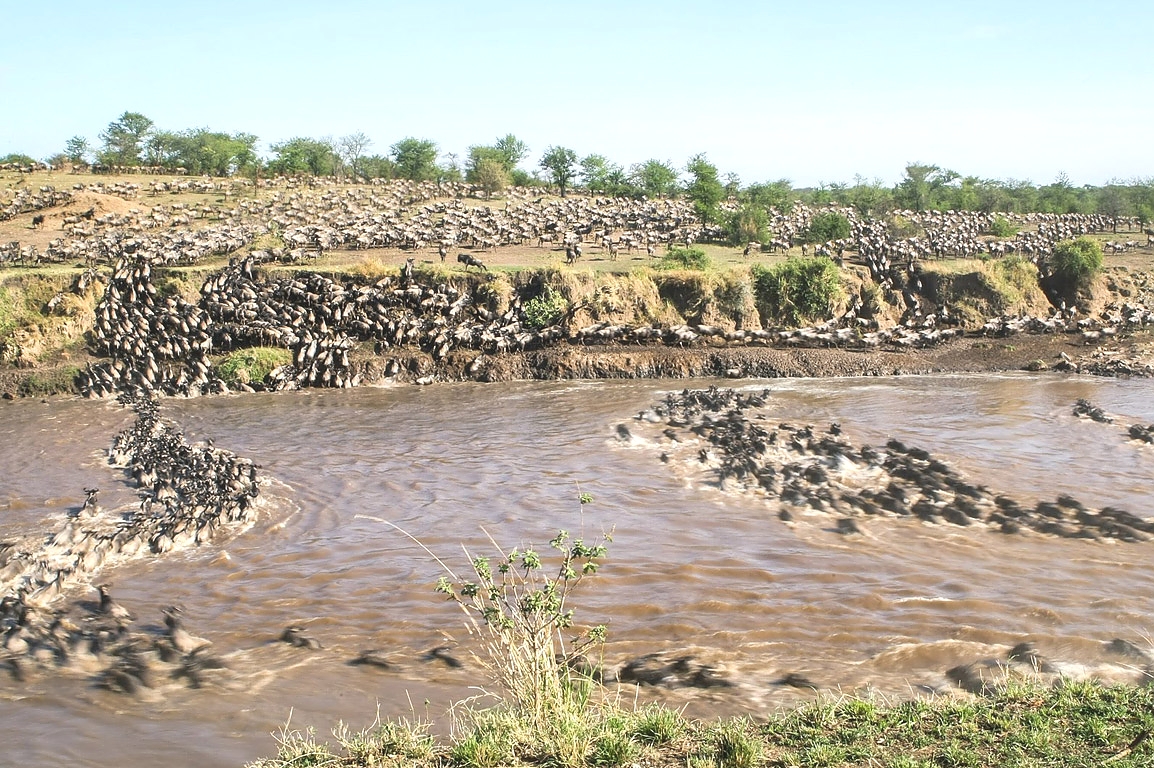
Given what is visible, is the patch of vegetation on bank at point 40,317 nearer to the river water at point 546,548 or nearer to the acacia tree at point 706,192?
the river water at point 546,548

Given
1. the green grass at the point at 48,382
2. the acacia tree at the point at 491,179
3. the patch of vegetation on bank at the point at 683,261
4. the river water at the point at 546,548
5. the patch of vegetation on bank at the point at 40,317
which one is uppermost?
the acacia tree at the point at 491,179

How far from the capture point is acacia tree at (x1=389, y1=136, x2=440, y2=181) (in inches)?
2425

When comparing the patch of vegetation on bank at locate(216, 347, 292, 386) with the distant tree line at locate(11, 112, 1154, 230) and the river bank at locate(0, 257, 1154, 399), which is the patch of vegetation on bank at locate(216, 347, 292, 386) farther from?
the distant tree line at locate(11, 112, 1154, 230)

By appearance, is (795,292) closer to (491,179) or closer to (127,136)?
(491,179)

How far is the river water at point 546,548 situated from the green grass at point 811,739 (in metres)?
0.81

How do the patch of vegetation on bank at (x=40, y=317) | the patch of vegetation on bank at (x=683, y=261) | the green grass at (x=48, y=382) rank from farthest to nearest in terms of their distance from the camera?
the patch of vegetation on bank at (x=683, y=261), the patch of vegetation on bank at (x=40, y=317), the green grass at (x=48, y=382)

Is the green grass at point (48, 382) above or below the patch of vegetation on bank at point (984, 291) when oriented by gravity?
below

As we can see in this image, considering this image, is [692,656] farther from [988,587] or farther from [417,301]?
[417,301]

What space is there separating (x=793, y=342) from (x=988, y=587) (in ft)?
58.6

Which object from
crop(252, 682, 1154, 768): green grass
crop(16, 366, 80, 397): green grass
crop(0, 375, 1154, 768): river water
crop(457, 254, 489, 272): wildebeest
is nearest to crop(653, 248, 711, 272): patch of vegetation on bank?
crop(457, 254, 489, 272): wildebeest

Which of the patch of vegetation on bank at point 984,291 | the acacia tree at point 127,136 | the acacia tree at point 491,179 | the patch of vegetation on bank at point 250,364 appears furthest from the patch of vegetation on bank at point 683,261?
the acacia tree at point 127,136

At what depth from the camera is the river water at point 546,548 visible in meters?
7.20

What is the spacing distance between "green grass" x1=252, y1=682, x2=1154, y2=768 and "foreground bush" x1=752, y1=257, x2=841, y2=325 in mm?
22608

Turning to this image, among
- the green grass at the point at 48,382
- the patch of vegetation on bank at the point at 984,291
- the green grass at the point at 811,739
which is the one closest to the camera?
the green grass at the point at 811,739
